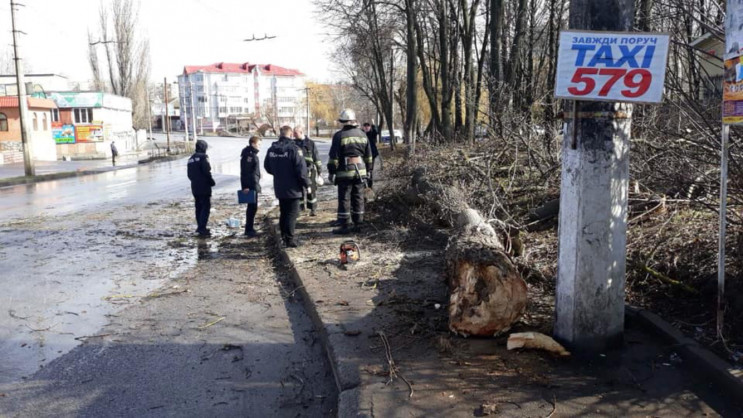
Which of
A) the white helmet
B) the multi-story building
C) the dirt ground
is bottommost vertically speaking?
the dirt ground

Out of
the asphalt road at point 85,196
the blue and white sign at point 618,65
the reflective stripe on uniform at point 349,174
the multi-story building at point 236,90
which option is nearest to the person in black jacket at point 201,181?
the reflective stripe on uniform at point 349,174

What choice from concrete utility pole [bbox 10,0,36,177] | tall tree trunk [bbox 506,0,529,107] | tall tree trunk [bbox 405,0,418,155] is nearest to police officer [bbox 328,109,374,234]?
tall tree trunk [bbox 506,0,529,107]

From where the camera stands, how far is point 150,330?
18.6 ft

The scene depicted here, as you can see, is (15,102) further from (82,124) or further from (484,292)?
(484,292)

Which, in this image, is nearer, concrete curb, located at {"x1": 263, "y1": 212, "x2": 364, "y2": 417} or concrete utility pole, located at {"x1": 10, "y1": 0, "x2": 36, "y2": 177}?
concrete curb, located at {"x1": 263, "y1": 212, "x2": 364, "y2": 417}

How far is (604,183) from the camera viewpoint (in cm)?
412

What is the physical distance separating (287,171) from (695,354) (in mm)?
6181

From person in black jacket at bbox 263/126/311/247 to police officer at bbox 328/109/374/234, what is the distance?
764mm

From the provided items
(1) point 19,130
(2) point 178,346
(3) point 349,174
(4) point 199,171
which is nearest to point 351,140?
(3) point 349,174

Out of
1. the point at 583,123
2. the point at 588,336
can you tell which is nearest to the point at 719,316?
the point at 588,336

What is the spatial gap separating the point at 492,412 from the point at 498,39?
14.8m

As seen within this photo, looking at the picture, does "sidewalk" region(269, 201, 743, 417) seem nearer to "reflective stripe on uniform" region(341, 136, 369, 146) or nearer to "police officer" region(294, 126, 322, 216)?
"reflective stripe on uniform" region(341, 136, 369, 146)

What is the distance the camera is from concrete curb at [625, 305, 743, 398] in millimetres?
3670

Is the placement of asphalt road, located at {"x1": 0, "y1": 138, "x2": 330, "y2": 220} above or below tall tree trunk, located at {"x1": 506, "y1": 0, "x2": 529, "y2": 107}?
below
